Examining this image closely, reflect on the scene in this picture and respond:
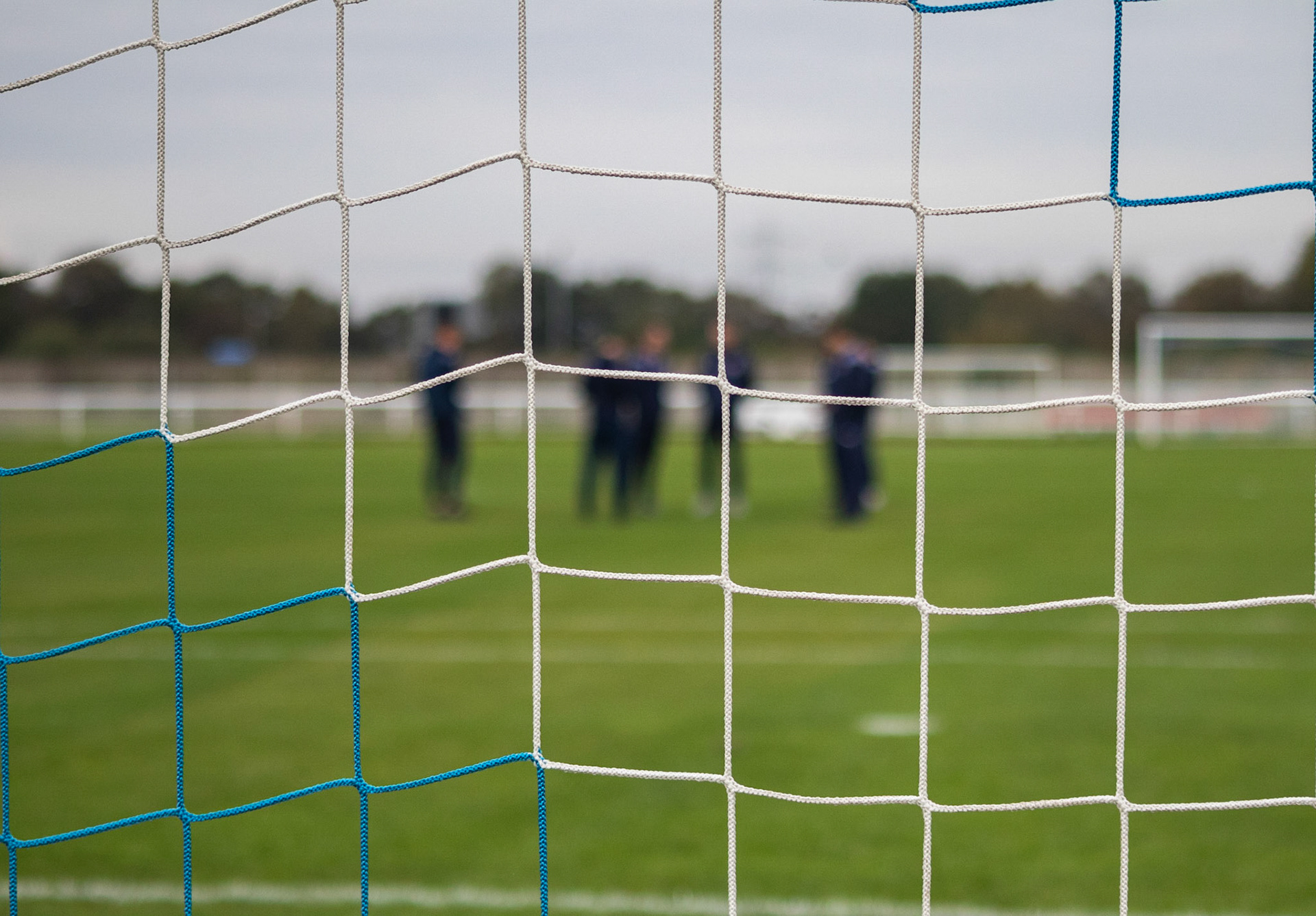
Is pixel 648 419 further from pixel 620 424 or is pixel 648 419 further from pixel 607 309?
pixel 607 309

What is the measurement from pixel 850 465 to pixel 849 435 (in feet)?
0.86

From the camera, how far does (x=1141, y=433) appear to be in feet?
88.2

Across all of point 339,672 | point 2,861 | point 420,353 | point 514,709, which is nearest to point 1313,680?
point 514,709

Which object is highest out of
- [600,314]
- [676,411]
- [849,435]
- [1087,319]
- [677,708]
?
[1087,319]

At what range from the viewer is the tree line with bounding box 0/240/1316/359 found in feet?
93.7

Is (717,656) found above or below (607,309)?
below

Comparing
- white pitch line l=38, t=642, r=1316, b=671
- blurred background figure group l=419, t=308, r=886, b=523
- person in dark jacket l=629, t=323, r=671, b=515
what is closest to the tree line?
blurred background figure group l=419, t=308, r=886, b=523

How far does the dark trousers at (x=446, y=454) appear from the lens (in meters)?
12.1

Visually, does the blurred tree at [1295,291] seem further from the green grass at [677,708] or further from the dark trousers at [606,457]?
the green grass at [677,708]

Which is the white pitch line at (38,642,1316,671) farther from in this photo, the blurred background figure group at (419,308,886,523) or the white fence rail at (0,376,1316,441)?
the white fence rail at (0,376,1316,441)

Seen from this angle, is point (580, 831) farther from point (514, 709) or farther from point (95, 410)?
point (95, 410)

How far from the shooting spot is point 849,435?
11.8 metres

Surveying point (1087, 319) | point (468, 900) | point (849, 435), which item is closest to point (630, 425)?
point (849, 435)

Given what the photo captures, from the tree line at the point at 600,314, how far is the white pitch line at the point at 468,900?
18.3 meters
